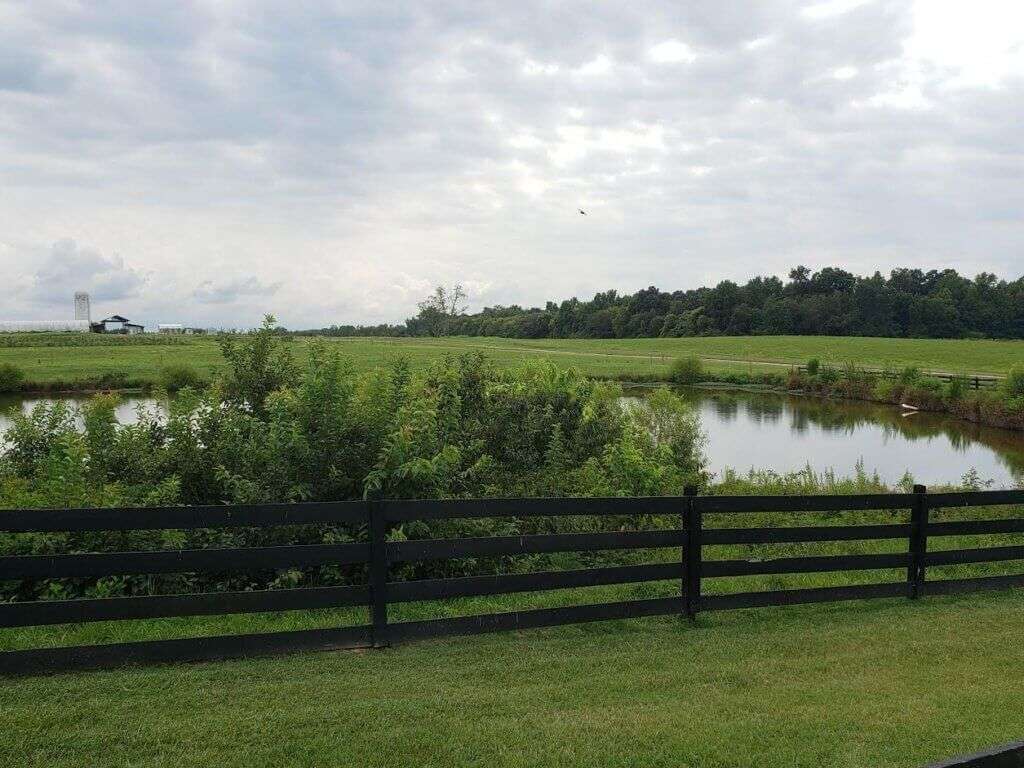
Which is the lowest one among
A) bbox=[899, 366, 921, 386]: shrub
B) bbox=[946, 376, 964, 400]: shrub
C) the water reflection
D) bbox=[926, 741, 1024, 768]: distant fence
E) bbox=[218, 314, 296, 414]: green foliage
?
the water reflection

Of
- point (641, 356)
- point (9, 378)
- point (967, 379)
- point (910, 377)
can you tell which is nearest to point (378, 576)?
point (9, 378)

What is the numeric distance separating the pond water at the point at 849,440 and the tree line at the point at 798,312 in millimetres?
86591

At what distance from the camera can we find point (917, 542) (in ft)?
26.4

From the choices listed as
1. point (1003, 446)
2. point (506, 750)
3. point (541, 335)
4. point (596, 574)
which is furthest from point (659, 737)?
point (541, 335)

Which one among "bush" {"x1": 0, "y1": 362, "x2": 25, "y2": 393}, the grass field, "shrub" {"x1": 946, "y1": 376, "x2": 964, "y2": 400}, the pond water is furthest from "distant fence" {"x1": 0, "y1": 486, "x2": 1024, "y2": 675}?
"bush" {"x1": 0, "y1": 362, "x2": 25, "y2": 393}

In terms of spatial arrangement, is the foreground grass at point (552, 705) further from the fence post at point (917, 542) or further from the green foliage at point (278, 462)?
the green foliage at point (278, 462)

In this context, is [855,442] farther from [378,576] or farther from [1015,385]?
[378,576]

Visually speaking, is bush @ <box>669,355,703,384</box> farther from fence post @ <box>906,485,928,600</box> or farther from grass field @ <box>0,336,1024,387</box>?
fence post @ <box>906,485,928,600</box>

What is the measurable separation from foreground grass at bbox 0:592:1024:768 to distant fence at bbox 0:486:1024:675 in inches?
6.9

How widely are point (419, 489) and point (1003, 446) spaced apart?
3403cm

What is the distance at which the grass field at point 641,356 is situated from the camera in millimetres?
55438

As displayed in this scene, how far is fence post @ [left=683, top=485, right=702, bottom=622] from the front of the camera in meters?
6.96

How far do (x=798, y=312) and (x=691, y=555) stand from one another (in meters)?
135

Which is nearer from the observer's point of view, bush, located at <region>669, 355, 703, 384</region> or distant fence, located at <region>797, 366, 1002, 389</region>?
distant fence, located at <region>797, 366, 1002, 389</region>
